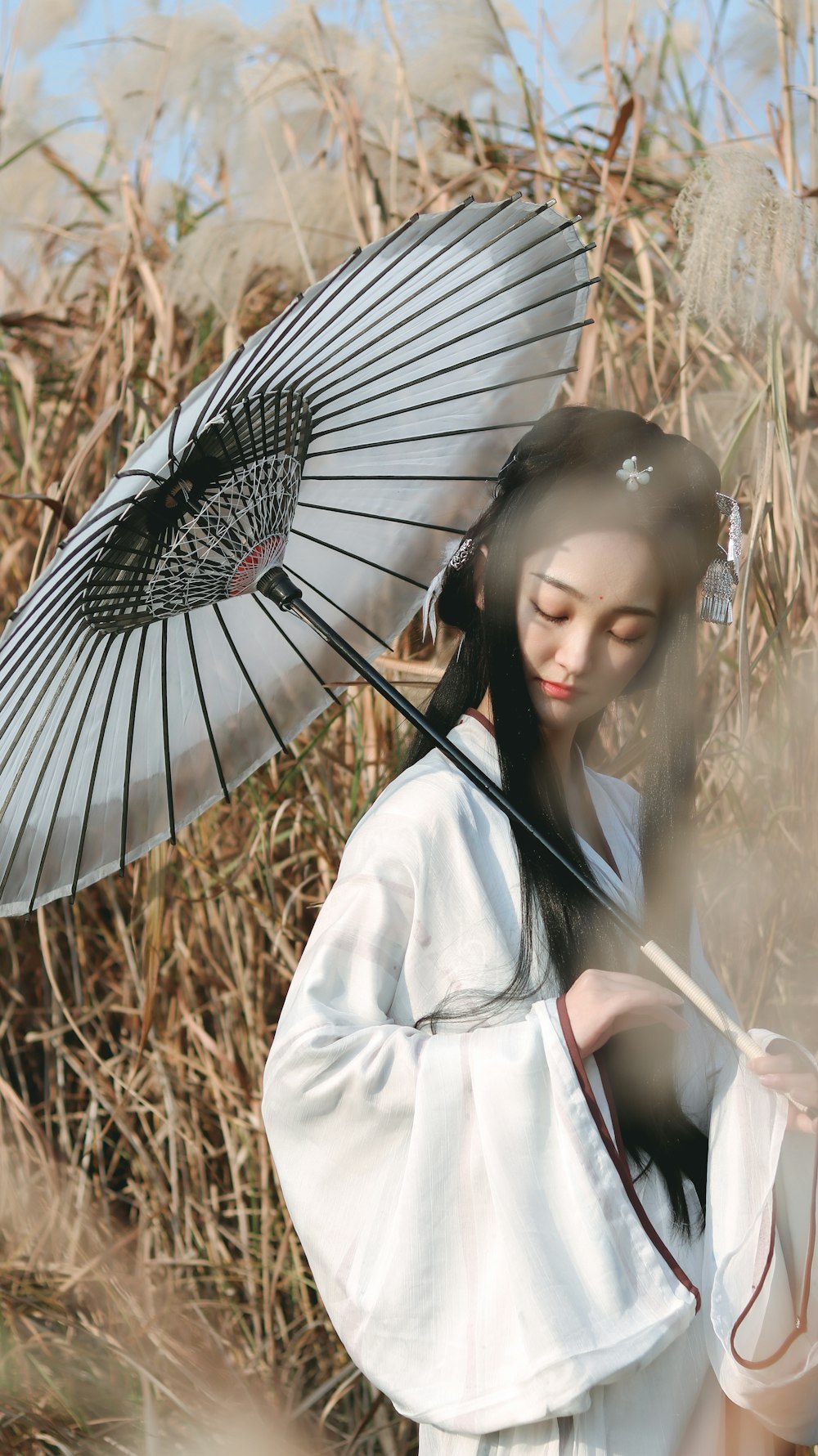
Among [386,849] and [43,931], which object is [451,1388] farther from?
[43,931]

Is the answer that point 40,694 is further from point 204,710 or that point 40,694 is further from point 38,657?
point 204,710

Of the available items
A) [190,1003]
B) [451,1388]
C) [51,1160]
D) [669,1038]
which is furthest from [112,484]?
[51,1160]

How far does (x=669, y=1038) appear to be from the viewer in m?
1.04

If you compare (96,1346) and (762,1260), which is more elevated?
(762,1260)

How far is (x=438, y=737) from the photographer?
3.30 ft

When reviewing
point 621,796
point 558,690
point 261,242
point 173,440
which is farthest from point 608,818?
point 261,242

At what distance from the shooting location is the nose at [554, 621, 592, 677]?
1.02 m

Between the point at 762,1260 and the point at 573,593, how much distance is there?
506 mm

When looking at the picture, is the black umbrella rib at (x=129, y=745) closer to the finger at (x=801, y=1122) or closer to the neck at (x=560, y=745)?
the neck at (x=560, y=745)

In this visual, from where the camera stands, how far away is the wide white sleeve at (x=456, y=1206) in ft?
2.85

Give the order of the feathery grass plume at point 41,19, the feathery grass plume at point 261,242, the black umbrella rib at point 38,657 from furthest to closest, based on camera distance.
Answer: the feathery grass plume at point 41,19, the feathery grass plume at point 261,242, the black umbrella rib at point 38,657

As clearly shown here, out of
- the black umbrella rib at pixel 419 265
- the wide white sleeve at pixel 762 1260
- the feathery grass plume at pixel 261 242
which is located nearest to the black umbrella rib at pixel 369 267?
the black umbrella rib at pixel 419 265

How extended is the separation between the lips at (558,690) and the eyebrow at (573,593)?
0.07 m

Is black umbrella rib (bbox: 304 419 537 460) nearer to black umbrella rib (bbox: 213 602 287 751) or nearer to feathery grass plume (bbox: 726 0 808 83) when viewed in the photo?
black umbrella rib (bbox: 213 602 287 751)
